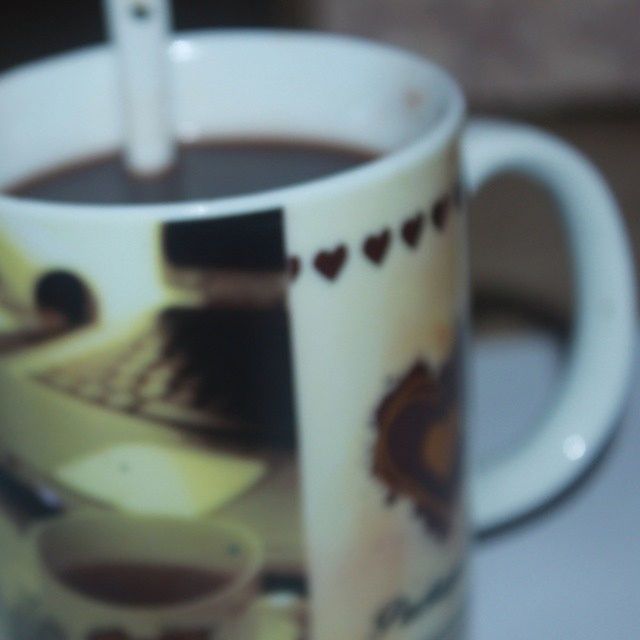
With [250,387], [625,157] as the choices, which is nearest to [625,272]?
[250,387]

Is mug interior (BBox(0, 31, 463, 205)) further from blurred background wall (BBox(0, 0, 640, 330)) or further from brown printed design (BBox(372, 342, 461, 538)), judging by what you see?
blurred background wall (BBox(0, 0, 640, 330))

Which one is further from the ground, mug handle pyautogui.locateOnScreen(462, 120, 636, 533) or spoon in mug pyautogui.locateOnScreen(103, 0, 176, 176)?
spoon in mug pyautogui.locateOnScreen(103, 0, 176, 176)

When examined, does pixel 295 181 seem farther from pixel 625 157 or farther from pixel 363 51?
pixel 625 157

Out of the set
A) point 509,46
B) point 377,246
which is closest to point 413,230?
point 377,246

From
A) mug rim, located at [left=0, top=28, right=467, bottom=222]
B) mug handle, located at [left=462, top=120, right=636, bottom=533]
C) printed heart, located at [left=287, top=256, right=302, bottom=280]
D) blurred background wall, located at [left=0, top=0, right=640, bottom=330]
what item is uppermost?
mug rim, located at [left=0, top=28, right=467, bottom=222]

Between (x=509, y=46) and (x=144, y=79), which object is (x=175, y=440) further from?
(x=509, y=46)

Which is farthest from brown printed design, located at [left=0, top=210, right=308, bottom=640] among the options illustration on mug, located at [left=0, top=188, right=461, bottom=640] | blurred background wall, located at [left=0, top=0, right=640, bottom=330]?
blurred background wall, located at [left=0, top=0, right=640, bottom=330]

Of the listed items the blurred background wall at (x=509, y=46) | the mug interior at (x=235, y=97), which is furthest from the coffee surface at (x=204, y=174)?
the blurred background wall at (x=509, y=46)
